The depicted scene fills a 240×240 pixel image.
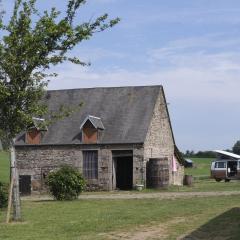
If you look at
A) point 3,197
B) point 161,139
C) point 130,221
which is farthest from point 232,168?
point 130,221

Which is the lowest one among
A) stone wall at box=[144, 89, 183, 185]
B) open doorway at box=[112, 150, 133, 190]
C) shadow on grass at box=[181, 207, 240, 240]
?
shadow on grass at box=[181, 207, 240, 240]

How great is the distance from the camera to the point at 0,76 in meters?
17.6

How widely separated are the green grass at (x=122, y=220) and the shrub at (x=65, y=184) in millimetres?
2639

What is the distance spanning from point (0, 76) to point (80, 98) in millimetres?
23046

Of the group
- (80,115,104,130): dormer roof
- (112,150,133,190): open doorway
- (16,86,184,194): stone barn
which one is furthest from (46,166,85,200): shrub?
(112,150,133,190): open doorway

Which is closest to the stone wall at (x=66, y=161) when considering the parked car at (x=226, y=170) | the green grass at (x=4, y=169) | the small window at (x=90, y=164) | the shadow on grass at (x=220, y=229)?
the small window at (x=90, y=164)

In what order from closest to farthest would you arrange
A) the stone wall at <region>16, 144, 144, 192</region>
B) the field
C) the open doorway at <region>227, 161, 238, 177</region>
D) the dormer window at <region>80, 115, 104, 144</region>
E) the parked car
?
the field, the stone wall at <region>16, 144, 144, 192</region>, the dormer window at <region>80, 115, 104, 144</region>, the parked car, the open doorway at <region>227, 161, 238, 177</region>

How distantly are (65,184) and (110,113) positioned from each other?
1357cm

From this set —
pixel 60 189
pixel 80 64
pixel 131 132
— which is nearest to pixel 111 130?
pixel 131 132

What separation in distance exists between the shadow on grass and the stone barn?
19.6m

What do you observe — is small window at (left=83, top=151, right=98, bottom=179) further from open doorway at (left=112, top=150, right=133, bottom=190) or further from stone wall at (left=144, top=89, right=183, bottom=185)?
stone wall at (left=144, top=89, right=183, bottom=185)

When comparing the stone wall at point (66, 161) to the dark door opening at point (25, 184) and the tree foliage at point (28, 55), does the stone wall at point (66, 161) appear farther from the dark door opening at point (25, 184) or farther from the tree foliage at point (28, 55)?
the tree foliage at point (28, 55)

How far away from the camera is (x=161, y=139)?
4112 centimetres

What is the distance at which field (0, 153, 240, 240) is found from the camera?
1430cm
